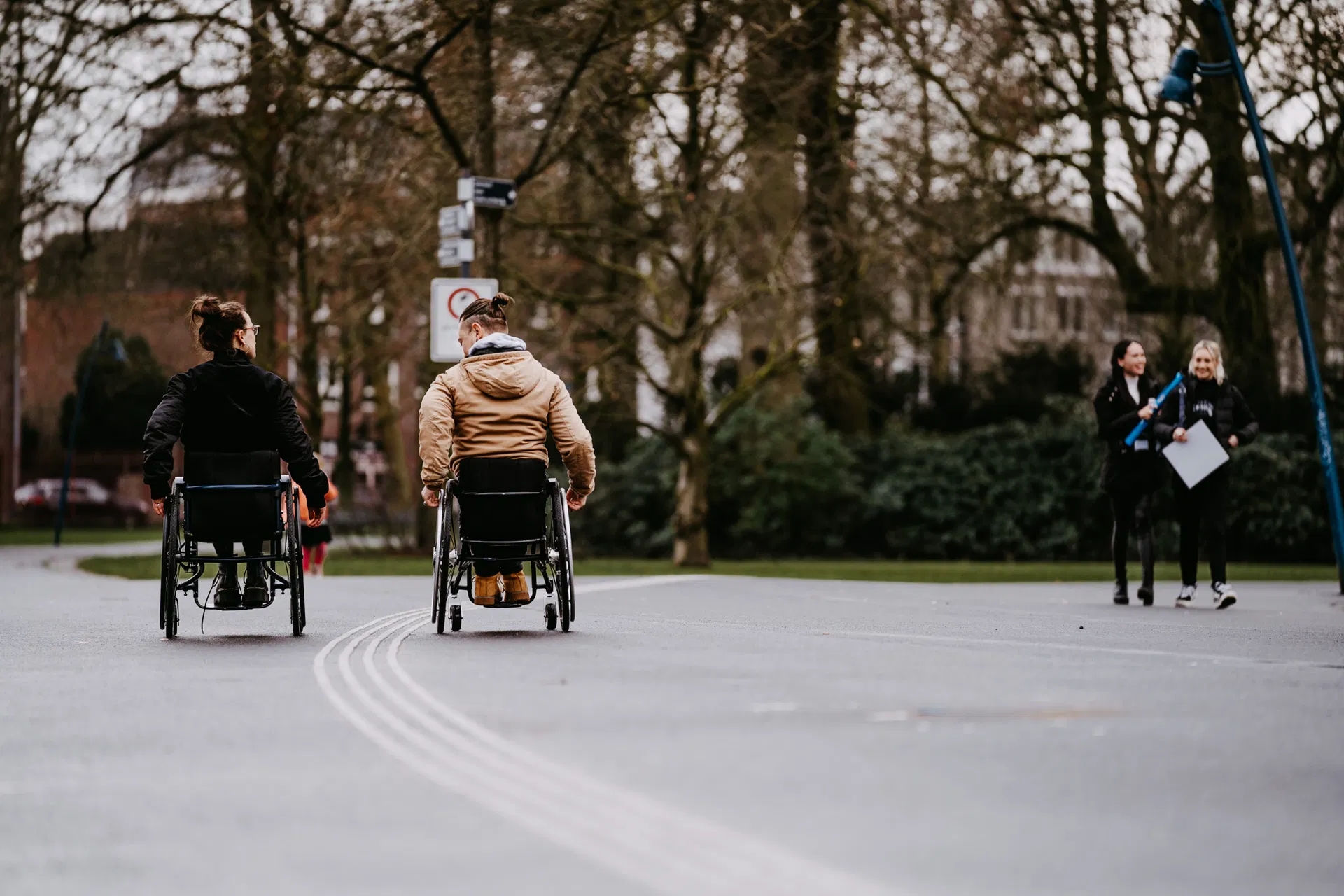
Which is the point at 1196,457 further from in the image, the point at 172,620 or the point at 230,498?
the point at 172,620

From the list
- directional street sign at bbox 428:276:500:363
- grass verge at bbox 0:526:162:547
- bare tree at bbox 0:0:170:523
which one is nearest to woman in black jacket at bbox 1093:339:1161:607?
directional street sign at bbox 428:276:500:363

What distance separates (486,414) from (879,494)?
21.9m

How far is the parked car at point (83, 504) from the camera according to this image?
67.1 m

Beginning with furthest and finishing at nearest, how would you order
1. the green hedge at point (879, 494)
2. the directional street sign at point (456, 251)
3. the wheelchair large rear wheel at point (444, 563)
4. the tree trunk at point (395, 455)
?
the tree trunk at point (395, 455) < the green hedge at point (879, 494) < the directional street sign at point (456, 251) < the wheelchair large rear wheel at point (444, 563)

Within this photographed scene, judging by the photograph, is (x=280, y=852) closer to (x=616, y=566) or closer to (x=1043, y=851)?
(x=1043, y=851)

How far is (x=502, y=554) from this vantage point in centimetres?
1111

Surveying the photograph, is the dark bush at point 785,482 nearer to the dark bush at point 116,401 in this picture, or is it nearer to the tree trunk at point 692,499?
the tree trunk at point 692,499

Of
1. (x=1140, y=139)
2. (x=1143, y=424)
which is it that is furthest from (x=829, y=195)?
(x=1143, y=424)

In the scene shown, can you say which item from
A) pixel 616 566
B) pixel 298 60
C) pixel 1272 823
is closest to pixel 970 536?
pixel 616 566

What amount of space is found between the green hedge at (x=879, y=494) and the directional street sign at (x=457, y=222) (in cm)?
1303

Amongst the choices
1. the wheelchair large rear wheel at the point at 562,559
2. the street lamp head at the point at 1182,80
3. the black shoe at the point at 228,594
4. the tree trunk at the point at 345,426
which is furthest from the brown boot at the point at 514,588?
the tree trunk at the point at 345,426

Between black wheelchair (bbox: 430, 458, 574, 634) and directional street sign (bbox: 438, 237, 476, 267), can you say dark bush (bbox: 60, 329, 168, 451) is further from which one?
black wheelchair (bbox: 430, 458, 574, 634)

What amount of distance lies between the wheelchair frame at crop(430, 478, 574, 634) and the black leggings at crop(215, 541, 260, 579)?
1.02m

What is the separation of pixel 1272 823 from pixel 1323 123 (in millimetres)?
21844
